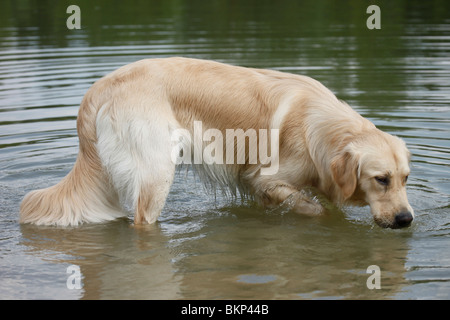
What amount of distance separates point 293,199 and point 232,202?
1.08m

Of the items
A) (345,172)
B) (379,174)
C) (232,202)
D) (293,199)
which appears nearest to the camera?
(379,174)

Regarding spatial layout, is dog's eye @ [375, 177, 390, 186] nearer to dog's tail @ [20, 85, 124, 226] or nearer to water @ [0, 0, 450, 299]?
water @ [0, 0, 450, 299]

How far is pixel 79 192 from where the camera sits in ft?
21.0

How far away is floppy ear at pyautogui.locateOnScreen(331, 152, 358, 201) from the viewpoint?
6113mm

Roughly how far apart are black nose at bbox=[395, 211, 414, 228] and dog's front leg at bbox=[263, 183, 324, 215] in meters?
0.93

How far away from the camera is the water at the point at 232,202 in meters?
5.36

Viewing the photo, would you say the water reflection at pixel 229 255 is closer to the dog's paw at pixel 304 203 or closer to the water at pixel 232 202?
the water at pixel 232 202

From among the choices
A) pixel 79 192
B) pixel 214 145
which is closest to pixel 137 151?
pixel 79 192

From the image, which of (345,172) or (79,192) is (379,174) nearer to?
(345,172)

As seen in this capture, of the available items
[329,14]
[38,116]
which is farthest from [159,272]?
[329,14]

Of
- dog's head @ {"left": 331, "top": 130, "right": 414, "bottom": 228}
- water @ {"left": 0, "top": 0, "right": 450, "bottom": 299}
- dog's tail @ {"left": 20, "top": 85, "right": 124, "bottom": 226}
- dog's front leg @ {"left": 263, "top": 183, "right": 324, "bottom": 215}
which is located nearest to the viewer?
water @ {"left": 0, "top": 0, "right": 450, "bottom": 299}

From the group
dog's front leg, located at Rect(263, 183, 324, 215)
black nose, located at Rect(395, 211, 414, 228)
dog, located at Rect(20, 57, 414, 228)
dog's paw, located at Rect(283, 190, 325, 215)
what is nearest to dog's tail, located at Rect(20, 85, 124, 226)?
dog, located at Rect(20, 57, 414, 228)

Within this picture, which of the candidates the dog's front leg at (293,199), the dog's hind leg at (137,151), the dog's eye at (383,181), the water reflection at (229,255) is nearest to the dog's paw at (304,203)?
the dog's front leg at (293,199)

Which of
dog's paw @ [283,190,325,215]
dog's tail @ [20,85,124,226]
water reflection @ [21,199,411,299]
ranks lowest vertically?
water reflection @ [21,199,411,299]
